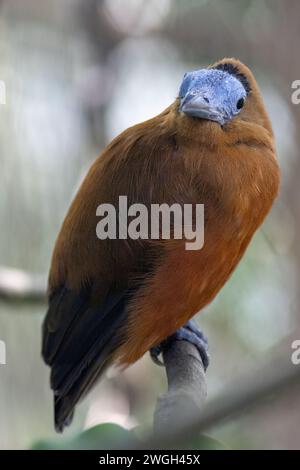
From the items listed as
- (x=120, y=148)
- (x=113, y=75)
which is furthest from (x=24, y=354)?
(x=120, y=148)

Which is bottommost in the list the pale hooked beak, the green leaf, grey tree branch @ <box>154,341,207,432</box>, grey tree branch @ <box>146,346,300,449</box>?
grey tree branch @ <box>154,341,207,432</box>

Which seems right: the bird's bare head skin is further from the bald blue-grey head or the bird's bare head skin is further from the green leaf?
the green leaf

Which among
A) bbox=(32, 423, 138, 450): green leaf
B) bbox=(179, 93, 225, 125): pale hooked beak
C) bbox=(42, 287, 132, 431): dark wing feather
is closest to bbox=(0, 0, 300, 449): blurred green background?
bbox=(42, 287, 132, 431): dark wing feather

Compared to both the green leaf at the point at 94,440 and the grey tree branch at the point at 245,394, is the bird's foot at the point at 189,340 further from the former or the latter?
the grey tree branch at the point at 245,394

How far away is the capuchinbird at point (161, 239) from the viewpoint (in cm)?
205

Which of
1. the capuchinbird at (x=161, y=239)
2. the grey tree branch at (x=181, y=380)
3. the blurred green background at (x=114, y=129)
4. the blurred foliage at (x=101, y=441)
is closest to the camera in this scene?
the blurred foliage at (x=101, y=441)

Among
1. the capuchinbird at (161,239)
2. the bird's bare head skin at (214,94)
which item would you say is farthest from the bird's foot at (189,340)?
the bird's bare head skin at (214,94)

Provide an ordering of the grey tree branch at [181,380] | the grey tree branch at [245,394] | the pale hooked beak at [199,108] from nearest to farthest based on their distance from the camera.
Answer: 1. the grey tree branch at [245,394]
2. the grey tree branch at [181,380]
3. the pale hooked beak at [199,108]

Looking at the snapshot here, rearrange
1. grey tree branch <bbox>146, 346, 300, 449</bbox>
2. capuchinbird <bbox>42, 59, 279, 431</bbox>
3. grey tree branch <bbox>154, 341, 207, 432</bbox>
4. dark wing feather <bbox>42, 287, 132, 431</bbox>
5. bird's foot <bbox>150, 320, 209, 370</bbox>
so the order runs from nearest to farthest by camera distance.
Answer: grey tree branch <bbox>146, 346, 300, 449</bbox>
grey tree branch <bbox>154, 341, 207, 432</bbox>
capuchinbird <bbox>42, 59, 279, 431</bbox>
dark wing feather <bbox>42, 287, 132, 431</bbox>
bird's foot <bbox>150, 320, 209, 370</bbox>

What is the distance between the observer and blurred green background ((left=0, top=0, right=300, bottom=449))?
3531 mm

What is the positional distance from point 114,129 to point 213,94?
1.73 metres

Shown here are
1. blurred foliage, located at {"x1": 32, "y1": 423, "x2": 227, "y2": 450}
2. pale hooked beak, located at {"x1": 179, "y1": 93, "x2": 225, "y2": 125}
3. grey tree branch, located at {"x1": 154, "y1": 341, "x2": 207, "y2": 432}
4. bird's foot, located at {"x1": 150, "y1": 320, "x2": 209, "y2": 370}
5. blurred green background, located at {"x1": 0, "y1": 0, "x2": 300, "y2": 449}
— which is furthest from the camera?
blurred green background, located at {"x1": 0, "y1": 0, "x2": 300, "y2": 449}

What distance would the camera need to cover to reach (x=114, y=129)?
146 inches

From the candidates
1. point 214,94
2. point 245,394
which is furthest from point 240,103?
point 245,394
